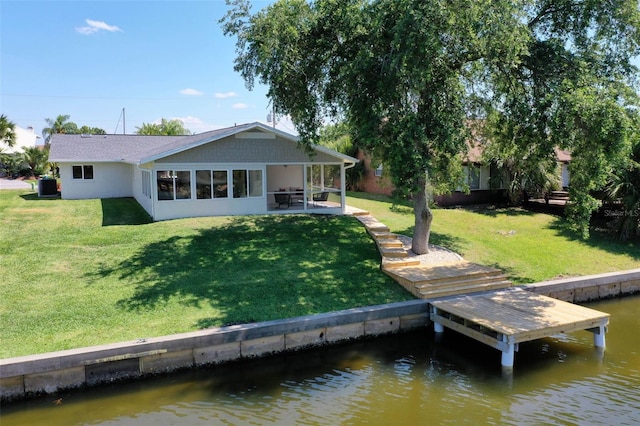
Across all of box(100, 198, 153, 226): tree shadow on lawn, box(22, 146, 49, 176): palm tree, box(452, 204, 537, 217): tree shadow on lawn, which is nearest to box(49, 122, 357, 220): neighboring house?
box(100, 198, 153, 226): tree shadow on lawn

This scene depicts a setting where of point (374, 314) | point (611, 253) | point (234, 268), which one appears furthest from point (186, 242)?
point (611, 253)

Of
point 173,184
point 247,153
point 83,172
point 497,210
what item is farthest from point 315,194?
point 83,172

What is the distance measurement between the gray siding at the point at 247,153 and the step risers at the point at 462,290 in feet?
26.9

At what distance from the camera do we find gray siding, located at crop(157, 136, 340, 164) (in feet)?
55.2

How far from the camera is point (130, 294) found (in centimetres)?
1015

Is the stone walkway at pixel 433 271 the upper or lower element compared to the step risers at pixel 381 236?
lower

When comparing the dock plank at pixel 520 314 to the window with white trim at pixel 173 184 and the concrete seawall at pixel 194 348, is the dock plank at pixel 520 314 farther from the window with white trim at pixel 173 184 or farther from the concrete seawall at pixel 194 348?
the window with white trim at pixel 173 184

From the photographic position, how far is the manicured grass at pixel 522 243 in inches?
549

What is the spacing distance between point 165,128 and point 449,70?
41.7 m

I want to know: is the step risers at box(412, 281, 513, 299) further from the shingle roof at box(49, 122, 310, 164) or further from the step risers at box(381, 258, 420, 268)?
the shingle roof at box(49, 122, 310, 164)

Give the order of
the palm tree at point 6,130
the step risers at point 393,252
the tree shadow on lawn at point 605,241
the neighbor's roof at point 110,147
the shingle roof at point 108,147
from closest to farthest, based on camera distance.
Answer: the step risers at point 393,252 → the tree shadow on lawn at point 605,241 → the neighbor's roof at point 110,147 → the shingle roof at point 108,147 → the palm tree at point 6,130

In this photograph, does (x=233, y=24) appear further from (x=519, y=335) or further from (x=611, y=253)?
(x=611, y=253)

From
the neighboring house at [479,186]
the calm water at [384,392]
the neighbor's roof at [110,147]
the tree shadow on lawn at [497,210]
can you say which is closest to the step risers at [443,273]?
the calm water at [384,392]

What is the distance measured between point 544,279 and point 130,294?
11.1m
